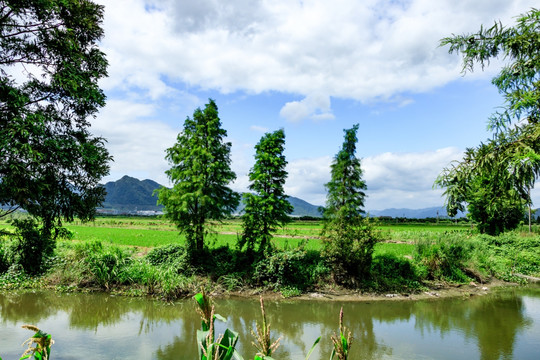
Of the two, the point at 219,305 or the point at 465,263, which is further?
the point at 465,263

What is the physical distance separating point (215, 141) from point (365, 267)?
9341 mm

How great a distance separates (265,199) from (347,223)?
12.8 ft

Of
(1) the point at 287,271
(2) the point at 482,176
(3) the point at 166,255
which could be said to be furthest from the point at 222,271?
(2) the point at 482,176

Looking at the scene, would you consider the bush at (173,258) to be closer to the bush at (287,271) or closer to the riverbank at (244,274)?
the riverbank at (244,274)

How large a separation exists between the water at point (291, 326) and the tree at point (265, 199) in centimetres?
337

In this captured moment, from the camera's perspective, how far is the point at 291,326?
10.8m

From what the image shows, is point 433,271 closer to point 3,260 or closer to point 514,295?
point 514,295

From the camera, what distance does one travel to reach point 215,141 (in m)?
16.5

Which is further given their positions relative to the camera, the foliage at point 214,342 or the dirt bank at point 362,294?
the dirt bank at point 362,294

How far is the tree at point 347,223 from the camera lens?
14617mm

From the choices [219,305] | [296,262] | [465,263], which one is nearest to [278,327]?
[219,305]

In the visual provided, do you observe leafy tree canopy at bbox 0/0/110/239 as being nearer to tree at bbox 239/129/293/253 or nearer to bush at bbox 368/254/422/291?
tree at bbox 239/129/293/253

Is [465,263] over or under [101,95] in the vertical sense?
under

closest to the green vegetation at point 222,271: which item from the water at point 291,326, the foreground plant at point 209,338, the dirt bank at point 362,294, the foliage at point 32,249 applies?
the foliage at point 32,249
